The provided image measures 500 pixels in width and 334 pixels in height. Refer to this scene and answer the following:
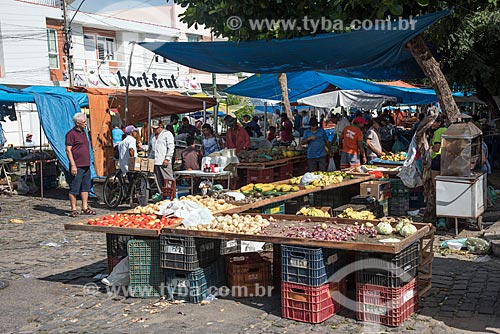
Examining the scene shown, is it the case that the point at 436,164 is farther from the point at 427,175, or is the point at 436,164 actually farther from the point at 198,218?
the point at 198,218

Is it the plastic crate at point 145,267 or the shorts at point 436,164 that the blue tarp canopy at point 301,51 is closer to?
the shorts at point 436,164

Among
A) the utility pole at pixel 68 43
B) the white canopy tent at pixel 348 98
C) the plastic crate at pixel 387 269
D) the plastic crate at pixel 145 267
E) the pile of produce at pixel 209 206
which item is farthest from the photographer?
the utility pole at pixel 68 43

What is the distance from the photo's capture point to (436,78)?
9852mm

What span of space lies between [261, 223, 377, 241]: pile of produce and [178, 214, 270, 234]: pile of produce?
0.33 metres

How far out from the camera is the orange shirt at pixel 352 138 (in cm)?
1333

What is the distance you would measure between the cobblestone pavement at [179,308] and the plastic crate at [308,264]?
46cm

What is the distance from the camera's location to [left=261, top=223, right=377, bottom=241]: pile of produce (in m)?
5.70

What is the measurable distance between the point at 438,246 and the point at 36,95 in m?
10.3

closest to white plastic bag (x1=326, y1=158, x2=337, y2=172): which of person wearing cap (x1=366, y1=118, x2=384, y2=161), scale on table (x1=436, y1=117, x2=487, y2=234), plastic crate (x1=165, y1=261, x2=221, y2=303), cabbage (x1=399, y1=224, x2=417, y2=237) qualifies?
person wearing cap (x1=366, y1=118, x2=384, y2=161)

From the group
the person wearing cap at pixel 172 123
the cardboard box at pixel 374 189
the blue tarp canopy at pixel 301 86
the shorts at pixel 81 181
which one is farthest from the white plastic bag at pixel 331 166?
the shorts at pixel 81 181

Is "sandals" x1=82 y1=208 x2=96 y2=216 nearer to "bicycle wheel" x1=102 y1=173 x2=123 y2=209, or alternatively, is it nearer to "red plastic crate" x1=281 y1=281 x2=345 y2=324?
"bicycle wheel" x1=102 y1=173 x2=123 y2=209

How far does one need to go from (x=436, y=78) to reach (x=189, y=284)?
5998 mm

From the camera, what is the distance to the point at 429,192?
10.1 meters

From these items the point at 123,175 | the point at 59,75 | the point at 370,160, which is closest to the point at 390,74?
the point at 370,160
